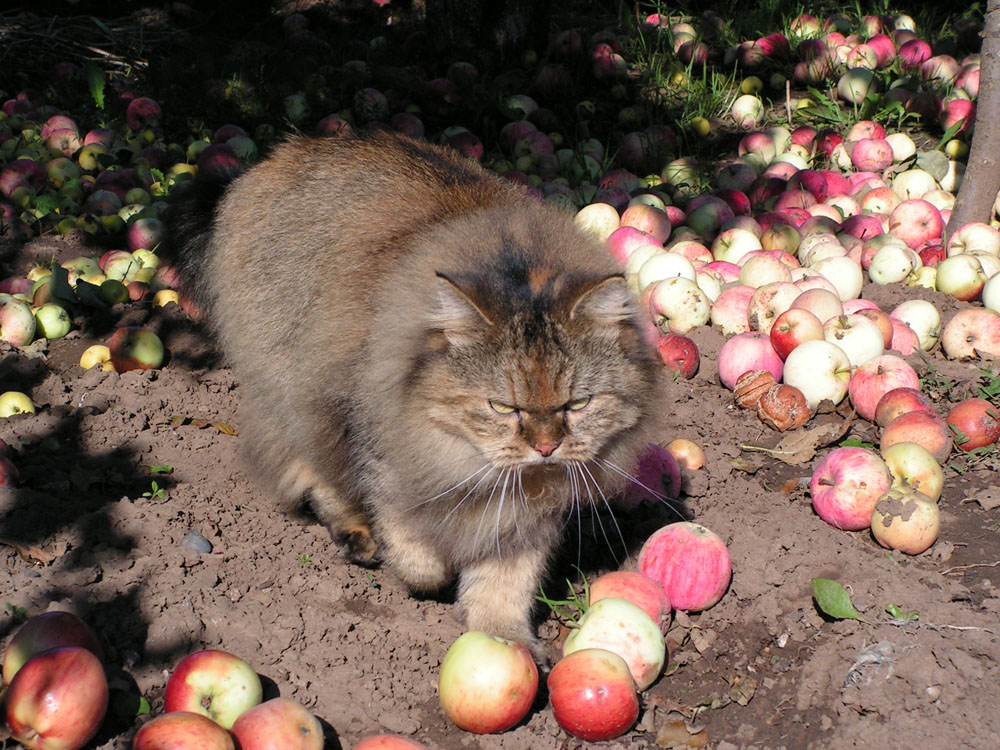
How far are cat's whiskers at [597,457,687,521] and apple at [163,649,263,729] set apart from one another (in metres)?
1.46

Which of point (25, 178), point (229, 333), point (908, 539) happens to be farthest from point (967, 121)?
point (25, 178)

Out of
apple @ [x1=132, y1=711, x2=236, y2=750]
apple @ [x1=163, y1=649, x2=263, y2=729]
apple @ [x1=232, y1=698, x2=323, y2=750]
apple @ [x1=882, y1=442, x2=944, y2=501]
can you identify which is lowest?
apple @ [x1=163, y1=649, x2=263, y2=729]

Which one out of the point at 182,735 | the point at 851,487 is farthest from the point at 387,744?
the point at 851,487

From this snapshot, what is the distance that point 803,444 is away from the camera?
462 centimetres

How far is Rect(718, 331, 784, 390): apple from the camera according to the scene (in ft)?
16.4

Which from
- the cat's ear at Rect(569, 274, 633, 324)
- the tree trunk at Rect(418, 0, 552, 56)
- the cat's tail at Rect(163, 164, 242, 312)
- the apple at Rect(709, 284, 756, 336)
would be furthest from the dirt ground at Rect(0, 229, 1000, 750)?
the tree trunk at Rect(418, 0, 552, 56)

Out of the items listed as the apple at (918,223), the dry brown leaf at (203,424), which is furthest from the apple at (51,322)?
the apple at (918,223)

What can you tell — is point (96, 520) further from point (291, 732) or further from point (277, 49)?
point (277, 49)

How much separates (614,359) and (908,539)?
5.05 ft

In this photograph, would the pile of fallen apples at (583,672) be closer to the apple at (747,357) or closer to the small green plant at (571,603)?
the small green plant at (571,603)

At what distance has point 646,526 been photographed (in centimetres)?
433

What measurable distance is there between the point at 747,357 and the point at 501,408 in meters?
2.20

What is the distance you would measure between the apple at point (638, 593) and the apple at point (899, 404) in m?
1.65

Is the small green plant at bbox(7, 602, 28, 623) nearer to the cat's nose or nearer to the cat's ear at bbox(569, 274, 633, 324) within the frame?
the cat's nose
